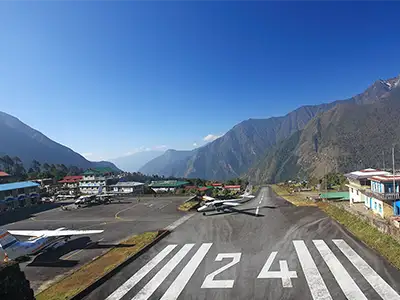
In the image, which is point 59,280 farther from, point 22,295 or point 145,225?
point 145,225

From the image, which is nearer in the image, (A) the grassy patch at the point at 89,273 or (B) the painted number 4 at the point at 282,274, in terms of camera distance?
(B) the painted number 4 at the point at 282,274

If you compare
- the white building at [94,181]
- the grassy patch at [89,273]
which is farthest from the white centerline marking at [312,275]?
the white building at [94,181]

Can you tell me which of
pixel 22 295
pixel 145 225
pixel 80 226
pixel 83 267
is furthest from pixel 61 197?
pixel 22 295

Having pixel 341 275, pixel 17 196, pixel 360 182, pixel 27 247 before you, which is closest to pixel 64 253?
pixel 27 247

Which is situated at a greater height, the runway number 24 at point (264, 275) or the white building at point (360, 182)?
the white building at point (360, 182)

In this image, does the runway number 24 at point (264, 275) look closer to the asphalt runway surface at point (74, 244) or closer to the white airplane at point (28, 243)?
the asphalt runway surface at point (74, 244)

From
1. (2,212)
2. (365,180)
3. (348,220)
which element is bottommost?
(2,212)
